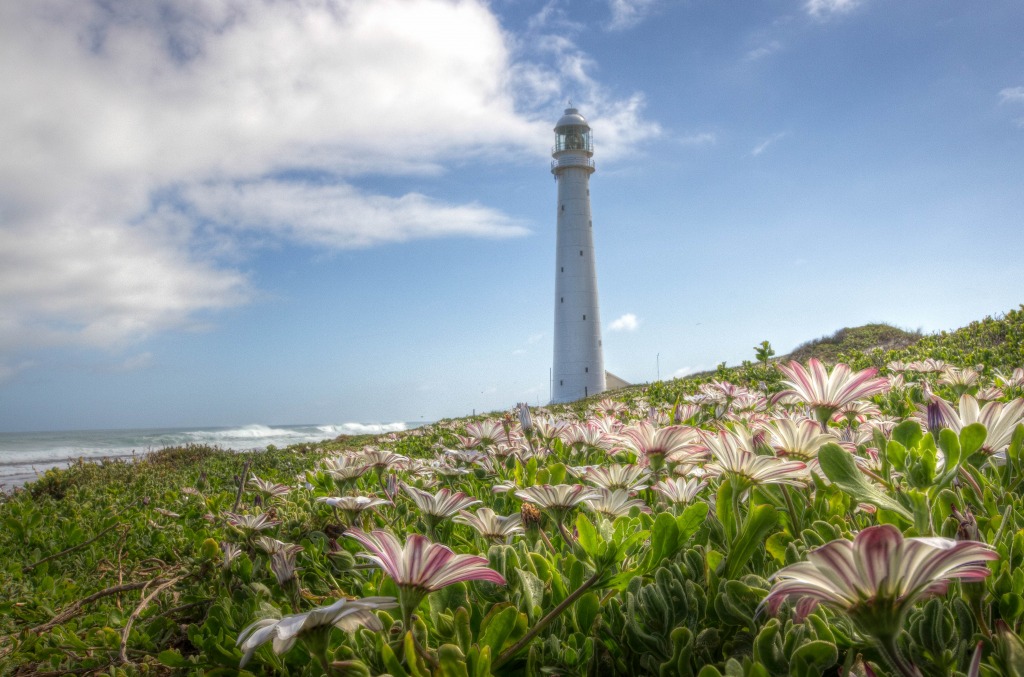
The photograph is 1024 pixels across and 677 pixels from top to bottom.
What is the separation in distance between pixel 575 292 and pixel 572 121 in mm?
10645

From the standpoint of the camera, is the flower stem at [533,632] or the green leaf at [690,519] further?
the green leaf at [690,519]

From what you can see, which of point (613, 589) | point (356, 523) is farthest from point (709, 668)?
point (356, 523)

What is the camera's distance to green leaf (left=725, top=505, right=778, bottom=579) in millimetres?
1193

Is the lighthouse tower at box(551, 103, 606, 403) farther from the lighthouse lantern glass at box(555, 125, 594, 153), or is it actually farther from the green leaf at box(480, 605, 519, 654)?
the green leaf at box(480, 605, 519, 654)

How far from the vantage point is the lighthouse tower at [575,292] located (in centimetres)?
3325

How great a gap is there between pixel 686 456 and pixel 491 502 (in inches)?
35.9

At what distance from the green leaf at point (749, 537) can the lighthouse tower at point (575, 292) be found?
104 ft

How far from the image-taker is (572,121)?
36188 millimetres

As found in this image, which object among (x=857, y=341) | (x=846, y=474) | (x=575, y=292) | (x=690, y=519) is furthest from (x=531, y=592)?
(x=575, y=292)

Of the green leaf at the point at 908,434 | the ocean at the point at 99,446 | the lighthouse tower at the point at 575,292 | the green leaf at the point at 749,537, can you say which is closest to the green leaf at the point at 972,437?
the green leaf at the point at 908,434

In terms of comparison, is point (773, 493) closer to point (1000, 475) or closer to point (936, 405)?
point (936, 405)

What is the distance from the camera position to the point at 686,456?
2018 millimetres

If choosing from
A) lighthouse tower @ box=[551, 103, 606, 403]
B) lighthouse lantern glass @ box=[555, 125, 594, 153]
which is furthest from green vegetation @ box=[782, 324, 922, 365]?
lighthouse lantern glass @ box=[555, 125, 594, 153]

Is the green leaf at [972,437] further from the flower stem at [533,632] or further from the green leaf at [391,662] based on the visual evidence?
the green leaf at [391,662]
